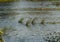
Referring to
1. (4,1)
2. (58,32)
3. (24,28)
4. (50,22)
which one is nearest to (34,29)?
(24,28)

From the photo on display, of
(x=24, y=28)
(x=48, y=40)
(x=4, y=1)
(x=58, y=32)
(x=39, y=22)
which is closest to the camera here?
(x=48, y=40)

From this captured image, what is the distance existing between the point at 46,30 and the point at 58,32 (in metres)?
0.88

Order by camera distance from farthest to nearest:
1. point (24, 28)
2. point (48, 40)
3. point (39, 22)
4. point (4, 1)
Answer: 1. point (4, 1)
2. point (39, 22)
3. point (24, 28)
4. point (48, 40)

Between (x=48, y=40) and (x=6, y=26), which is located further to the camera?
(x=6, y=26)

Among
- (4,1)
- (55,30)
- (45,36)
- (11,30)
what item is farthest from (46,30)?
(4,1)

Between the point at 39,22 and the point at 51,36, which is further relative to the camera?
the point at 39,22

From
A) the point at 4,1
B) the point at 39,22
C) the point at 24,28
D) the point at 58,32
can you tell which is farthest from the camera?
the point at 4,1

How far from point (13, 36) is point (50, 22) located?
5023 mm

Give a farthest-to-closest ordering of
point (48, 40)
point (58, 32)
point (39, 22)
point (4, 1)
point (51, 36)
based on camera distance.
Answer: point (4, 1) → point (39, 22) → point (58, 32) → point (51, 36) → point (48, 40)

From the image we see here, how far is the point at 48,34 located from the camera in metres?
12.8

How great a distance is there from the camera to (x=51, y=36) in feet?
40.3

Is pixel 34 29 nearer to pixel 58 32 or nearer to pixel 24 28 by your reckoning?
pixel 24 28

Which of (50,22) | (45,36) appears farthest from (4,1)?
(45,36)

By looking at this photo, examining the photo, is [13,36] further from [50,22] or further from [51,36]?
[50,22]
